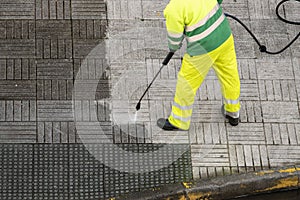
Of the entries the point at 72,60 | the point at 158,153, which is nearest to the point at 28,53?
the point at 72,60

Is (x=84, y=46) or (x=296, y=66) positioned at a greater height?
(x=84, y=46)

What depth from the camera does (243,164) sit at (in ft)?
20.3

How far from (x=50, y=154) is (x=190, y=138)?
1.38 metres

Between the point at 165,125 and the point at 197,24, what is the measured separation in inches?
53.0

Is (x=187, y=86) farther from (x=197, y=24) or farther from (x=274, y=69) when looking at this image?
(x=274, y=69)

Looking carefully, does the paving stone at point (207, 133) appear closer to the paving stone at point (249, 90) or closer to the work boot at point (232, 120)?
the work boot at point (232, 120)

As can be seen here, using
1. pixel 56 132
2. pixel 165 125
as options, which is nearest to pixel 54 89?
pixel 56 132

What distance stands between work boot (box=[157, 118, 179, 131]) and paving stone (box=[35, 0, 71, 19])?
5.00 feet

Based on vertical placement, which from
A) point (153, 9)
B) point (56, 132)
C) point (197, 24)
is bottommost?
point (56, 132)

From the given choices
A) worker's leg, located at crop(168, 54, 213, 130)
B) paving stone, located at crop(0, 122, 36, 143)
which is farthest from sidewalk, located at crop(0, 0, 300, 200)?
worker's leg, located at crop(168, 54, 213, 130)

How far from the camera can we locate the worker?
523 cm

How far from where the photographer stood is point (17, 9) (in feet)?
22.2

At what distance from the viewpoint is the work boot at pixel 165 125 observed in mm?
6262

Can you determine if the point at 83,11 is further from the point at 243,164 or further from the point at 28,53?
the point at 243,164
